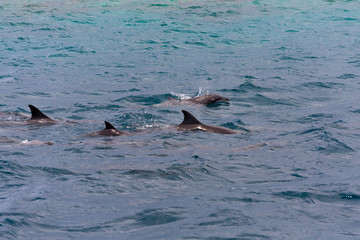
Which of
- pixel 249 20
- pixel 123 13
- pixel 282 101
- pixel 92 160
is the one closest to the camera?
pixel 92 160

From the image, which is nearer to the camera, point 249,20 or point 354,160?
point 354,160

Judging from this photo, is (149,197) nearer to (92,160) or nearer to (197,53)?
(92,160)

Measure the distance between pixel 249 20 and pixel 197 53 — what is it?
363 inches

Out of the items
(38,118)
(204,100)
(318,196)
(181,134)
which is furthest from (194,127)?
(318,196)

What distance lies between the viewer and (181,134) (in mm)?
12305

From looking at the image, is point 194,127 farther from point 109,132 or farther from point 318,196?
point 318,196

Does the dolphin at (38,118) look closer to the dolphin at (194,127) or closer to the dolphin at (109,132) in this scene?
the dolphin at (109,132)

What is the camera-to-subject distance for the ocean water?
767 cm

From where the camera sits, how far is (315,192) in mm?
8570

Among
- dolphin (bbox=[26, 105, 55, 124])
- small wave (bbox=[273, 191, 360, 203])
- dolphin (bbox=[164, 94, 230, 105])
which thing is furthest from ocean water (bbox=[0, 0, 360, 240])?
dolphin (bbox=[26, 105, 55, 124])

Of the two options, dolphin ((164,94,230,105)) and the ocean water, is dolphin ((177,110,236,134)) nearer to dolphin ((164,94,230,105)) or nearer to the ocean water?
the ocean water

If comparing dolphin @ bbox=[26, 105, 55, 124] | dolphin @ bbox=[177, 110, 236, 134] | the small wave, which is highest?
the small wave

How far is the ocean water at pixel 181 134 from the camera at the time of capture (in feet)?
25.2

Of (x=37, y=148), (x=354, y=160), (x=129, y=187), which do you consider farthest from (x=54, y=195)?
(x=354, y=160)
